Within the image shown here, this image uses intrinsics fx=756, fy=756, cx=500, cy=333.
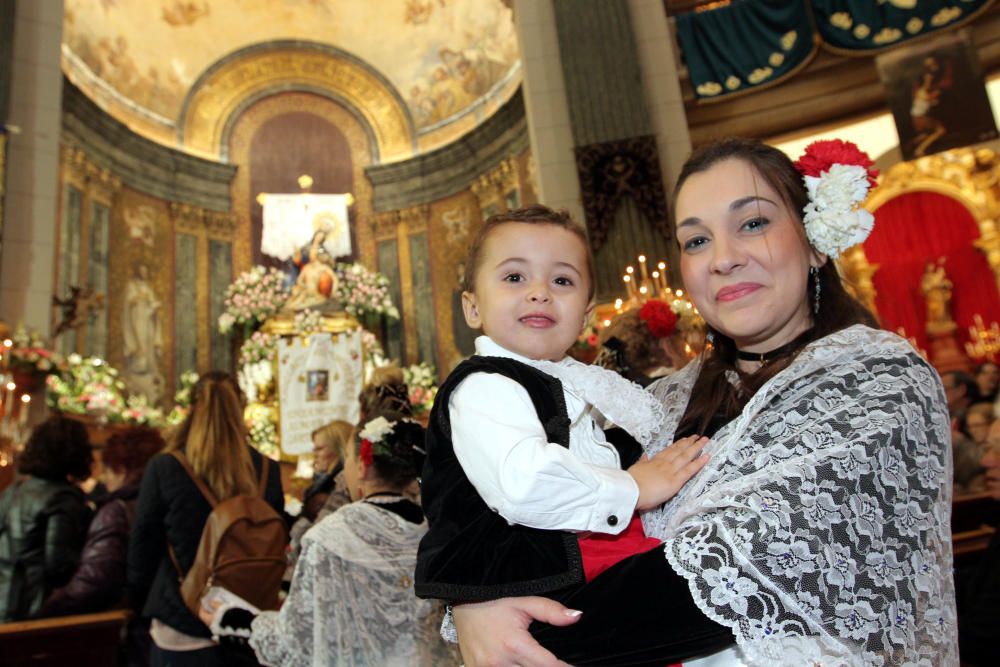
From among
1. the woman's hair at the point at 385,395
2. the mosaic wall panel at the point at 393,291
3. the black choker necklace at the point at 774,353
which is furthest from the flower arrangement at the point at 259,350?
the black choker necklace at the point at 774,353

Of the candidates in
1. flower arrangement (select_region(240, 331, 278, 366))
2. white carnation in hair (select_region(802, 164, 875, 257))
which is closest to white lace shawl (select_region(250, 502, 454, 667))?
white carnation in hair (select_region(802, 164, 875, 257))

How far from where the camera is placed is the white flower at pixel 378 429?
2439mm

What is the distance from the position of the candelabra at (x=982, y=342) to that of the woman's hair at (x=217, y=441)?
904 centimetres

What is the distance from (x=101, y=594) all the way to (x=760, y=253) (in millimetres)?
3165

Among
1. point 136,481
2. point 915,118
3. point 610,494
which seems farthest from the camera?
point 915,118

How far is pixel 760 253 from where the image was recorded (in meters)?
1.35

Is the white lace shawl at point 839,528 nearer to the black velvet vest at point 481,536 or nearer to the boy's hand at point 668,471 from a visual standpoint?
the boy's hand at point 668,471

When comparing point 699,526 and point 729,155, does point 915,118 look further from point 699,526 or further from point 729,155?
point 699,526

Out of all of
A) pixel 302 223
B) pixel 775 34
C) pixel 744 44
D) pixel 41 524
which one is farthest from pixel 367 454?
pixel 302 223

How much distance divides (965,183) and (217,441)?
981 cm

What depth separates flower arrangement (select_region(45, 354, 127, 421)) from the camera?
786 centimetres

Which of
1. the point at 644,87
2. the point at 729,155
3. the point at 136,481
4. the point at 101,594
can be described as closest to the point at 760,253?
the point at 729,155

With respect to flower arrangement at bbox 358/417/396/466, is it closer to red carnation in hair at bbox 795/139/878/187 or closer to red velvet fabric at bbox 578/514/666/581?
red velvet fabric at bbox 578/514/666/581

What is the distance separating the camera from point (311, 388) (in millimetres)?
8891
